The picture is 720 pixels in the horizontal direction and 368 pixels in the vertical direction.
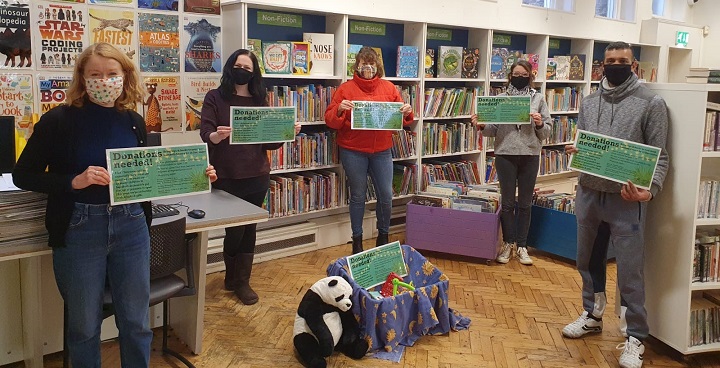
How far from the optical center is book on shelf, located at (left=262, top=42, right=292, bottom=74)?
4.29 meters

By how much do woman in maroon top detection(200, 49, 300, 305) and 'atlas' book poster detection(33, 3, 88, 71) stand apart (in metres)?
0.91

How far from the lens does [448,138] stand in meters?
5.48

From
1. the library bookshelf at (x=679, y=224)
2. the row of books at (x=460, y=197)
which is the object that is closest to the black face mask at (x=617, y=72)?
the library bookshelf at (x=679, y=224)

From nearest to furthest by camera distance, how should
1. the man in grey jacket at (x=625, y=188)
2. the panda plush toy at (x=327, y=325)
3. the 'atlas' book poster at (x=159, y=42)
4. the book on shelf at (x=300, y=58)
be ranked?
1. the man in grey jacket at (x=625, y=188)
2. the panda plush toy at (x=327, y=325)
3. the 'atlas' book poster at (x=159, y=42)
4. the book on shelf at (x=300, y=58)

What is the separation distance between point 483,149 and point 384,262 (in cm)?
281

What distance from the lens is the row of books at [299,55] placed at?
4.28 metres

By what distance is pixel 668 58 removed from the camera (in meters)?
8.27

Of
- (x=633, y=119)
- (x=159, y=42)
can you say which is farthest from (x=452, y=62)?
(x=633, y=119)

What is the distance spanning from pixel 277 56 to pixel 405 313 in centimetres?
221

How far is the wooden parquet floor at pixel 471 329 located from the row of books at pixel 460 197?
0.49 metres

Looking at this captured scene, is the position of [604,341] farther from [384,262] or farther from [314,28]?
[314,28]

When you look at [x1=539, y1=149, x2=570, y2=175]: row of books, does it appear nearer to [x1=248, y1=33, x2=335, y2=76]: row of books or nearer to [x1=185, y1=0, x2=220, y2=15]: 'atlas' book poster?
[x1=248, y1=33, x2=335, y2=76]: row of books

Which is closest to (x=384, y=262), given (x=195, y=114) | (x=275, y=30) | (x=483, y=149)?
(x=195, y=114)

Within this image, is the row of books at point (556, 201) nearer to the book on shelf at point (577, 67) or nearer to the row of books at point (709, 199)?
the row of books at point (709, 199)
